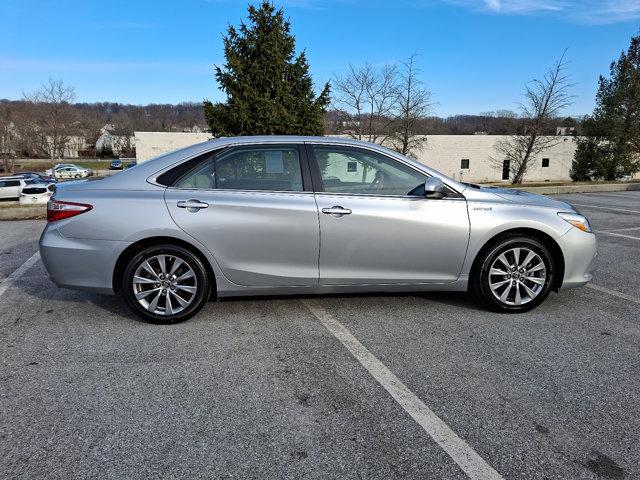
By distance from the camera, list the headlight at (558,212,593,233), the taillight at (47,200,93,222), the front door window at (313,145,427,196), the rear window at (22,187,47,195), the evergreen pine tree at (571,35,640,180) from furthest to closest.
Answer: the evergreen pine tree at (571,35,640,180) → the rear window at (22,187,47,195) → the headlight at (558,212,593,233) → the front door window at (313,145,427,196) → the taillight at (47,200,93,222)

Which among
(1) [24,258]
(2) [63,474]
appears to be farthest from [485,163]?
(2) [63,474]

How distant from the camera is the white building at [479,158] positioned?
37719mm

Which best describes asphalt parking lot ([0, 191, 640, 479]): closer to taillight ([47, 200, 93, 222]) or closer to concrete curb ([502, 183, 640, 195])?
taillight ([47, 200, 93, 222])

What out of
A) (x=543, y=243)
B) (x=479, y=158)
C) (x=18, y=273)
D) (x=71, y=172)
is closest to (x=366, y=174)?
(x=543, y=243)

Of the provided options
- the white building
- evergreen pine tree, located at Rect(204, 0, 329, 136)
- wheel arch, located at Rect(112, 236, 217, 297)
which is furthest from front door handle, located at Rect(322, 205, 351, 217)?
the white building

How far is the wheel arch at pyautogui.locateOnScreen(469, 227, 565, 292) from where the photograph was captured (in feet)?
13.1

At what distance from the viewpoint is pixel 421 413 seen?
2.54 m

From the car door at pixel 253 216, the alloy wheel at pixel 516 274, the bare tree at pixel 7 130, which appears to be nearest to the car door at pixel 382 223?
the car door at pixel 253 216

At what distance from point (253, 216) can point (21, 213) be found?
9.11 meters

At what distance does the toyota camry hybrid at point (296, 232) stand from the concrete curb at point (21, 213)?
25.6 feet

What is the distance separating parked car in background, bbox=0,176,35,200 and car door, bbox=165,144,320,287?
91.9 feet

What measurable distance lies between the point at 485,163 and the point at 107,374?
40.4m

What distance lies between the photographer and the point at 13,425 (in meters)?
2.43

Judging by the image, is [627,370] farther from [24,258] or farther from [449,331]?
[24,258]
